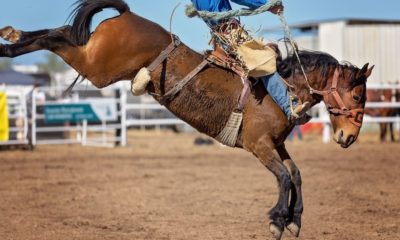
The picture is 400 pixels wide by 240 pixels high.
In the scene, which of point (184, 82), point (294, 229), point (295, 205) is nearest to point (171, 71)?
point (184, 82)

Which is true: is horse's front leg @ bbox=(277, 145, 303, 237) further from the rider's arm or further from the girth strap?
the rider's arm

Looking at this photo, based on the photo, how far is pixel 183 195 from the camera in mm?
10227

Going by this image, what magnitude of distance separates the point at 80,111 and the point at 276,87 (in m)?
13.8

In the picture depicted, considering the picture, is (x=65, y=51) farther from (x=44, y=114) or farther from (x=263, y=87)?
(x=44, y=114)

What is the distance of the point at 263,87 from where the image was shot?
5930 mm

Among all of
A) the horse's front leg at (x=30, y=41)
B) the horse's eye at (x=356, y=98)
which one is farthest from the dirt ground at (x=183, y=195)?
the horse's front leg at (x=30, y=41)

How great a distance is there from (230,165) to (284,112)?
28.5 feet

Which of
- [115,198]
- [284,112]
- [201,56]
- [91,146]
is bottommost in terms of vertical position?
[91,146]

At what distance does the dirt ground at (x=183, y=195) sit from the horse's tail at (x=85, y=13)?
2.23 m

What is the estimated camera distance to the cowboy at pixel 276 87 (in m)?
5.82

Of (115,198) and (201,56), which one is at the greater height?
(201,56)

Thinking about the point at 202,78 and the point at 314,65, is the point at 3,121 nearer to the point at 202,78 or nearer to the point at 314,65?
the point at 202,78

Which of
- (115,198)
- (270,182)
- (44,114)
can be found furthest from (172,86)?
(44,114)

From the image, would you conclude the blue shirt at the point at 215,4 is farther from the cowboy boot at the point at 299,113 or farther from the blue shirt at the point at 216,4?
the cowboy boot at the point at 299,113
